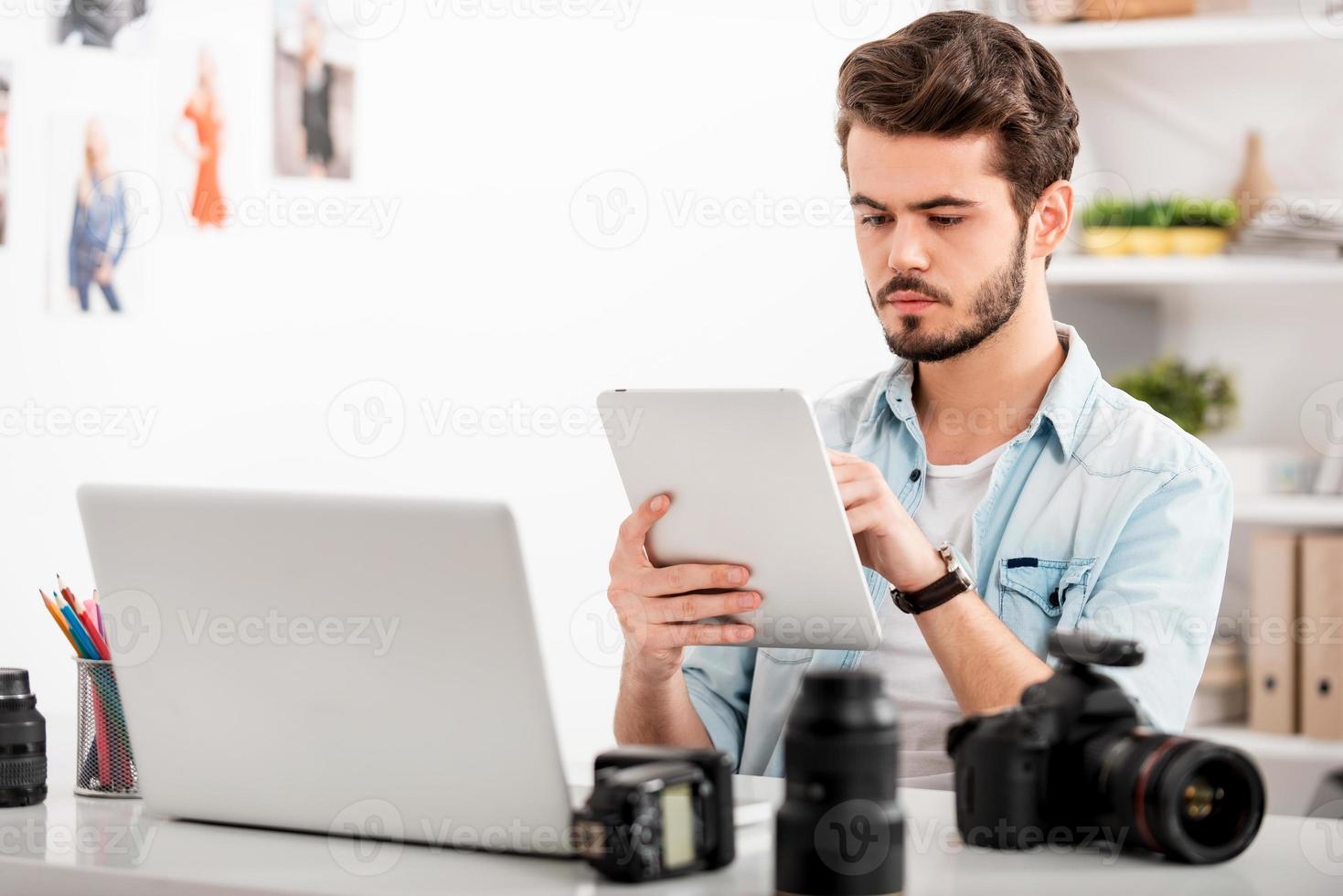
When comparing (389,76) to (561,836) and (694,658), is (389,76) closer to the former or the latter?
(694,658)

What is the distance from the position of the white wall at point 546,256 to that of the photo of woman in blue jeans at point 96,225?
0.22ft

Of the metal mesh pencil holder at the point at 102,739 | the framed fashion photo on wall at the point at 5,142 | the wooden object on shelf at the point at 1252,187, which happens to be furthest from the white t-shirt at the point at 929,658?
the framed fashion photo on wall at the point at 5,142

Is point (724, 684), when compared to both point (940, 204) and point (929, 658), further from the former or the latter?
point (940, 204)

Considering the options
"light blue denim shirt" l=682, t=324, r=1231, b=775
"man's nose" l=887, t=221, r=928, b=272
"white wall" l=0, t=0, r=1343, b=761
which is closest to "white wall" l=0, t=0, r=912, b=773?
"white wall" l=0, t=0, r=1343, b=761

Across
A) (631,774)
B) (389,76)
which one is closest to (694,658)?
(631,774)

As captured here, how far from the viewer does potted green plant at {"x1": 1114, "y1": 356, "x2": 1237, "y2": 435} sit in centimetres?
250

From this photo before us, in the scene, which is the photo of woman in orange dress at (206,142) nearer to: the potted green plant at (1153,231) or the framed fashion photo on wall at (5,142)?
the framed fashion photo on wall at (5,142)

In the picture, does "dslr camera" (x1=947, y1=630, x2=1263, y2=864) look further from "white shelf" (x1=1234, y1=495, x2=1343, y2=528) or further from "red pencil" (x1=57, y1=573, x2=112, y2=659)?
"white shelf" (x1=1234, y1=495, x2=1343, y2=528)

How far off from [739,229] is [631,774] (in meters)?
1.95

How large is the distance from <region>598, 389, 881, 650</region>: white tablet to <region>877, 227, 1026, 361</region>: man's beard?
1.56 ft

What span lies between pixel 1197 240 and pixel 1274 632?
25.3 inches

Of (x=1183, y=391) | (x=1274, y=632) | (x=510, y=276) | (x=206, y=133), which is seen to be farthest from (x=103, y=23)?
(x=1274, y=632)

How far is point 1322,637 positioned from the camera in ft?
7.73

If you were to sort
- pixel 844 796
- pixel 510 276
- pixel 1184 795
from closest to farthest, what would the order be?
pixel 844 796 → pixel 1184 795 → pixel 510 276
